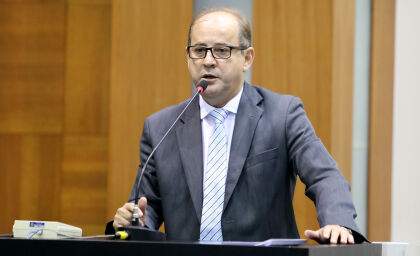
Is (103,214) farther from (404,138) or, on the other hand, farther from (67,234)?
(67,234)

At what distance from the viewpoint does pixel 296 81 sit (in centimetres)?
371

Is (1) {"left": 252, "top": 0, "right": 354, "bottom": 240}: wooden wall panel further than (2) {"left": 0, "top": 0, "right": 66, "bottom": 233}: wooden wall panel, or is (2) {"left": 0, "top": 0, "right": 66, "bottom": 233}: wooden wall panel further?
(2) {"left": 0, "top": 0, "right": 66, "bottom": 233}: wooden wall panel

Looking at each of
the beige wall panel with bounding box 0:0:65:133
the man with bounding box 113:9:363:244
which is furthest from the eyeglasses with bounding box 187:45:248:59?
the beige wall panel with bounding box 0:0:65:133

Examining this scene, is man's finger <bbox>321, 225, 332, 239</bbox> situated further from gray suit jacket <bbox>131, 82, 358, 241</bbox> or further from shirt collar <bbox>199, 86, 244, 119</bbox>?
shirt collar <bbox>199, 86, 244, 119</bbox>

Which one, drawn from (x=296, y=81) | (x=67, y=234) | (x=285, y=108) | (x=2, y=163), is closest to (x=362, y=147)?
(x=296, y=81)

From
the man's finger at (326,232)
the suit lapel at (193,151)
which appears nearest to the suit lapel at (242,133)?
the suit lapel at (193,151)

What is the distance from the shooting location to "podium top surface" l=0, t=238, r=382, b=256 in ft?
4.91

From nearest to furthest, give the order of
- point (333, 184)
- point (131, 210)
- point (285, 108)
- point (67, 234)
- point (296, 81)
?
point (67, 234), point (131, 210), point (333, 184), point (285, 108), point (296, 81)

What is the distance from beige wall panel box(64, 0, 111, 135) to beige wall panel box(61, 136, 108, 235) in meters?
0.08

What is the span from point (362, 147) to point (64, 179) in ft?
5.86

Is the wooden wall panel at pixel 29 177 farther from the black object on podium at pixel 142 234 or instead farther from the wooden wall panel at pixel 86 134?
the black object on podium at pixel 142 234

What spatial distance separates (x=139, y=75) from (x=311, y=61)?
→ 0.96m

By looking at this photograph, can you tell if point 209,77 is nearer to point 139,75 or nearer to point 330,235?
point 330,235

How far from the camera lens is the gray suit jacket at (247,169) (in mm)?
2369
